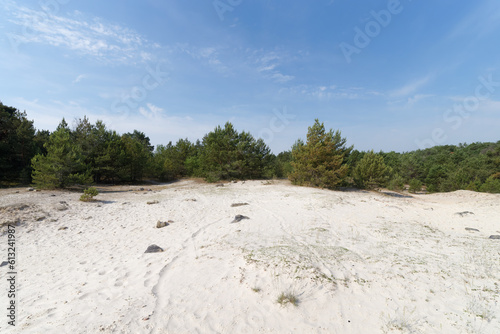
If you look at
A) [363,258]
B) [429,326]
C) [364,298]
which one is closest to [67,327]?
[364,298]

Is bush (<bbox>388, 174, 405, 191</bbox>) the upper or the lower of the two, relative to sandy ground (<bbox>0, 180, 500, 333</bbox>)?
upper

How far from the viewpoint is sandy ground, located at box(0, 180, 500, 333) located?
9.78 feet

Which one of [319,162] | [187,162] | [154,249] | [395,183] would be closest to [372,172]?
[319,162]

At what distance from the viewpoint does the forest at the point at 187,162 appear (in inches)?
603

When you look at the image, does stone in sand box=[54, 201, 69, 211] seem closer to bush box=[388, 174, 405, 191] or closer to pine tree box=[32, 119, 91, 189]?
pine tree box=[32, 119, 91, 189]

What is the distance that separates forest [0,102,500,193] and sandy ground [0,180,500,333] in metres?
8.48

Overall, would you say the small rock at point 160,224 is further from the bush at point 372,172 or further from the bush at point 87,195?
the bush at point 372,172

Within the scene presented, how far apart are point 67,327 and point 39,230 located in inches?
269

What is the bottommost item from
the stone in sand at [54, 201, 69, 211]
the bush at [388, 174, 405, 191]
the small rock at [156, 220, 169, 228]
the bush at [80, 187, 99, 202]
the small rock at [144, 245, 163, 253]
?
the small rock at [144, 245, 163, 253]

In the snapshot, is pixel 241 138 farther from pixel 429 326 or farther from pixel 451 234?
pixel 429 326

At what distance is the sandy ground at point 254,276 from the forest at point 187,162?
27.8 feet

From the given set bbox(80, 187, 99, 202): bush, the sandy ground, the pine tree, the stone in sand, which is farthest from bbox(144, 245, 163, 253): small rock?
the pine tree

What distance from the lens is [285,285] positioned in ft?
12.3

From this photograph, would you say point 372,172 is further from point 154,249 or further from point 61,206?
point 61,206
